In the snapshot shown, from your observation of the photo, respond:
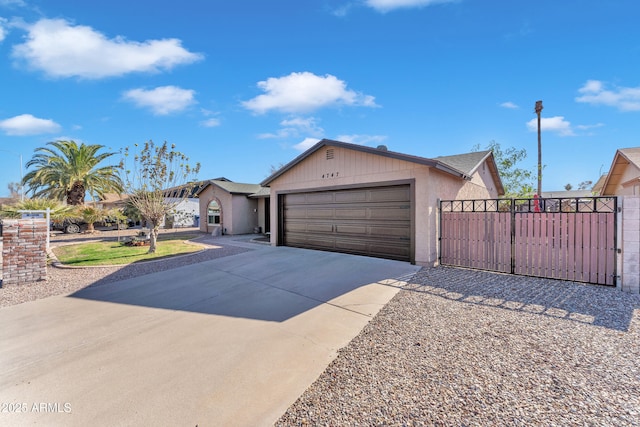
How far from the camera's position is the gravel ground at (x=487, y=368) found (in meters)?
2.30

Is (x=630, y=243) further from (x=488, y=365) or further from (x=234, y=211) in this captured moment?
(x=234, y=211)

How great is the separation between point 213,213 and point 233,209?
2.66 m

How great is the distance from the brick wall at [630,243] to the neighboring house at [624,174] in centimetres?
833

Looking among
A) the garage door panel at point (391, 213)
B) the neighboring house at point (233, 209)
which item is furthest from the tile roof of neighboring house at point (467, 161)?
the neighboring house at point (233, 209)

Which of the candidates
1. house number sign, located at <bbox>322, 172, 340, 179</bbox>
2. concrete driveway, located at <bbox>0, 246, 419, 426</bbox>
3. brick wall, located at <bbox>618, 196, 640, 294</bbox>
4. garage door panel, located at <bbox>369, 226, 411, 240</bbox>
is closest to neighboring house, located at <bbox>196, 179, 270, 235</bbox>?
house number sign, located at <bbox>322, 172, 340, 179</bbox>

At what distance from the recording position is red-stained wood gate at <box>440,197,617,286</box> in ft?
19.3

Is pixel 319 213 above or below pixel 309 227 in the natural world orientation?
above

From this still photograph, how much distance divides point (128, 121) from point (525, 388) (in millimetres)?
21638

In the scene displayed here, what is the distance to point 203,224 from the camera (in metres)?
20.3

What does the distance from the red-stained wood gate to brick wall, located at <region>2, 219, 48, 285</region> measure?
35.9ft

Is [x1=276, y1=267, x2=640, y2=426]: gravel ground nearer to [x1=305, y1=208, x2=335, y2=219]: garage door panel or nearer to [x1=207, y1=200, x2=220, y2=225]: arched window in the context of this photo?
[x1=305, y1=208, x2=335, y2=219]: garage door panel

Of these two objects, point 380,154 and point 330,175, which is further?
point 330,175

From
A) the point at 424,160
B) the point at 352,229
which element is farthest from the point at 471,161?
the point at 352,229

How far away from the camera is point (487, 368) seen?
9.66 feet
